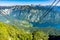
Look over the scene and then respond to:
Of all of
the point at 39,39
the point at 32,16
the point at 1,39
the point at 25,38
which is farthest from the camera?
the point at 32,16

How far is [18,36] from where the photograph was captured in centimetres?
3350

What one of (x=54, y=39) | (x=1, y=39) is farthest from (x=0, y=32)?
(x=54, y=39)

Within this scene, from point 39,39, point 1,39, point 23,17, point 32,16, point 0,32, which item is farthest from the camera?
point 32,16

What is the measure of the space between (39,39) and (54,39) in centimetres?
1583

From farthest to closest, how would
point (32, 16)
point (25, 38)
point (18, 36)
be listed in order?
point (32, 16), point (25, 38), point (18, 36)

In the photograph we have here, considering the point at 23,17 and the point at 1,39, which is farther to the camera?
the point at 23,17

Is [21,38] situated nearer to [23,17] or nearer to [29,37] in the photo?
[29,37]

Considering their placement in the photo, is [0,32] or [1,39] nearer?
[1,39]

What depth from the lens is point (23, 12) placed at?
189m

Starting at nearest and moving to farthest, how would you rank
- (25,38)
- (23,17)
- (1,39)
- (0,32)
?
(1,39) < (0,32) < (25,38) < (23,17)

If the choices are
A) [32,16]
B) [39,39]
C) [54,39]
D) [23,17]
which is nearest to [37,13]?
[32,16]

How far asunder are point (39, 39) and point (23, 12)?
148m

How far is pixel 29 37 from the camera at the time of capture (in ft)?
114

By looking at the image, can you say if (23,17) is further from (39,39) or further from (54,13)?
(39,39)
